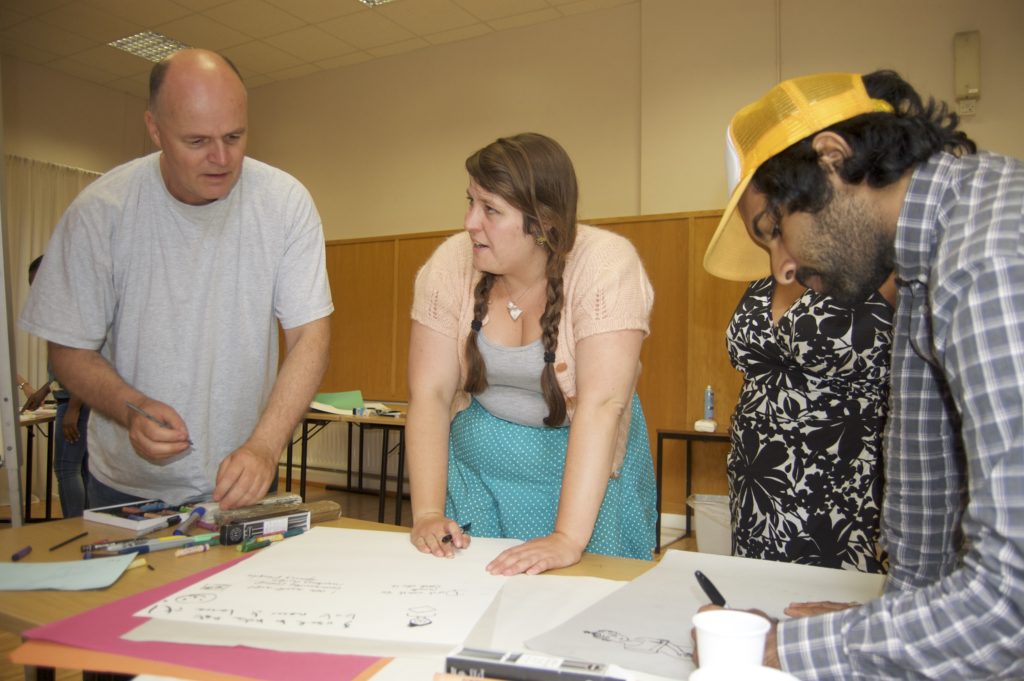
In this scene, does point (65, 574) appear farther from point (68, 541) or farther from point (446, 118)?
point (446, 118)

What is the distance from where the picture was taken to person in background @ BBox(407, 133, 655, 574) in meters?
1.30

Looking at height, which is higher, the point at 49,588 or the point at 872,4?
the point at 872,4

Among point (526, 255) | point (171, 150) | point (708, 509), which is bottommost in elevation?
point (708, 509)

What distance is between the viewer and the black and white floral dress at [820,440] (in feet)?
4.71

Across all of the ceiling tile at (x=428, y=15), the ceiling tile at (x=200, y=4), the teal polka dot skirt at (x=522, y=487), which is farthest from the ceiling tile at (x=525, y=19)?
the teal polka dot skirt at (x=522, y=487)

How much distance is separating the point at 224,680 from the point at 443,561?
447 millimetres

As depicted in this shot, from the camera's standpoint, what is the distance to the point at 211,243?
1494 millimetres

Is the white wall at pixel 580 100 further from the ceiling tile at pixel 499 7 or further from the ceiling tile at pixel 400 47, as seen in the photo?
the ceiling tile at pixel 499 7

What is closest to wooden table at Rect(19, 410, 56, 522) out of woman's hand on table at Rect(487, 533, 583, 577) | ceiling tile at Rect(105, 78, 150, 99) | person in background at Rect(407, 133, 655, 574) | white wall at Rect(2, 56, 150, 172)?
white wall at Rect(2, 56, 150, 172)

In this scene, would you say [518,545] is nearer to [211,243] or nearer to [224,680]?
[224,680]

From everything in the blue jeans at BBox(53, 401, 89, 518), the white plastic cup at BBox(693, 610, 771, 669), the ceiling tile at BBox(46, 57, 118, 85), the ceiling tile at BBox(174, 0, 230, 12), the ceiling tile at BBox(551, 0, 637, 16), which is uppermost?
the ceiling tile at BBox(174, 0, 230, 12)

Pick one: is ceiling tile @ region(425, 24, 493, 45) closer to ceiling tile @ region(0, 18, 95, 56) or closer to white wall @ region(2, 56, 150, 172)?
ceiling tile @ region(0, 18, 95, 56)

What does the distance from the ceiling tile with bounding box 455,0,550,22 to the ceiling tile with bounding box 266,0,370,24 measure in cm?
79

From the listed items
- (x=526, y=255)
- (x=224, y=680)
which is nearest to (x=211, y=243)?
(x=526, y=255)
